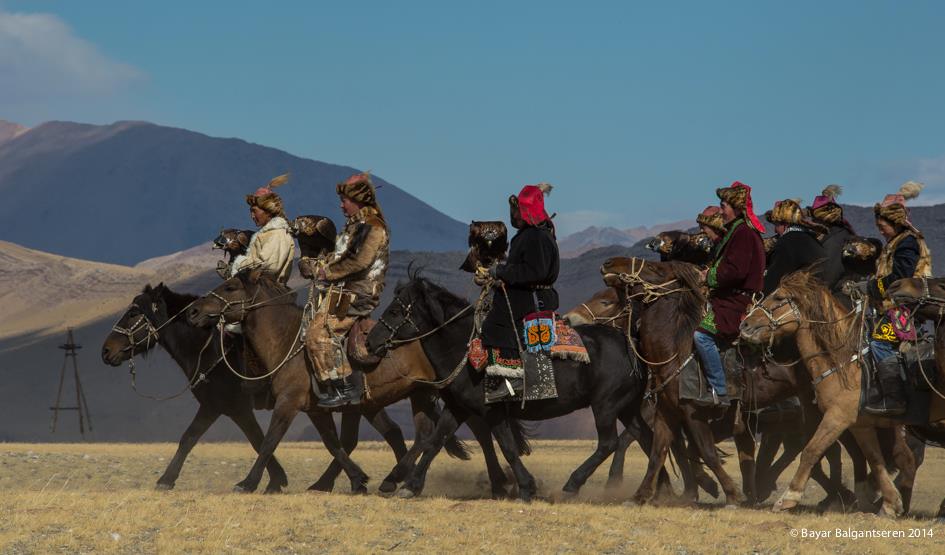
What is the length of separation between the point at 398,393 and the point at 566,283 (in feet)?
217

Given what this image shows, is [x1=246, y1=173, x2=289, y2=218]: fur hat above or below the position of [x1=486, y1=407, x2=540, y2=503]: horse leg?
above

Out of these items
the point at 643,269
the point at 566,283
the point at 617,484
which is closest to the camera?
the point at 643,269

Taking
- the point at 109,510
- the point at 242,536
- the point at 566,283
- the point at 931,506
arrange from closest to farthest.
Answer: the point at 242,536 < the point at 109,510 < the point at 931,506 < the point at 566,283

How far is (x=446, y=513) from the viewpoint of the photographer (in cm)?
1312

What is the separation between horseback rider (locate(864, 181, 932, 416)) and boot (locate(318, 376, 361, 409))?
18.5 ft

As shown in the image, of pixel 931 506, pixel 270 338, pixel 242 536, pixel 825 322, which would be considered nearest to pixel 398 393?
pixel 270 338

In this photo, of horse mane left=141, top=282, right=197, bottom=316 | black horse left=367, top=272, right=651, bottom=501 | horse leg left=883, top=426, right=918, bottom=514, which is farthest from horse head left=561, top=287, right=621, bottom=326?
horse mane left=141, top=282, right=197, bottom=316

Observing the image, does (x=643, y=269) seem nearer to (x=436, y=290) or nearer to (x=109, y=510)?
(x=436, y=290)

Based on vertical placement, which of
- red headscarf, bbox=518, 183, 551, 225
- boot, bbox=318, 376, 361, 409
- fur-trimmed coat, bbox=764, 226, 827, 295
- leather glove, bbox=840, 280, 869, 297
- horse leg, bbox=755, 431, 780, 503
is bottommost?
horse leg, bbox=755, 431, 780, 503

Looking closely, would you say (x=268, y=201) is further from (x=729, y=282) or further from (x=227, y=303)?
(x=729, y=282)

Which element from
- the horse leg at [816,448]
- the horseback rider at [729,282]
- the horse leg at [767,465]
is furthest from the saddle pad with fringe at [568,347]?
the horse leg at [767,465]

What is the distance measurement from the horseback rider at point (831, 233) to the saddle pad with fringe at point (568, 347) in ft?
10.6

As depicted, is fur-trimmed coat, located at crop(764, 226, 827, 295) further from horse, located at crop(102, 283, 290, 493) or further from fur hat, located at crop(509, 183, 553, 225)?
horse, located at crop(102, 283, 290, 493)

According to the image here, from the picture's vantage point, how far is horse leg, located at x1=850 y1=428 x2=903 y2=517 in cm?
1382
